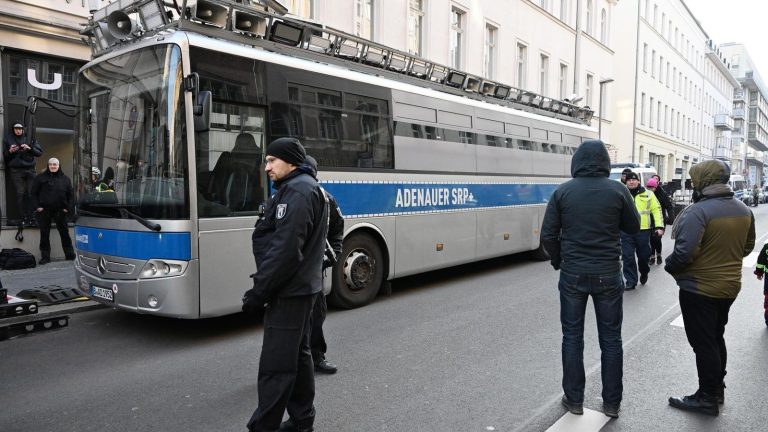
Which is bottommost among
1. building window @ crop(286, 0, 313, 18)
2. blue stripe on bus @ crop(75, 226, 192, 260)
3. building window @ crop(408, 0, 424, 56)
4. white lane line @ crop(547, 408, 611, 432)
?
white lane line @ crop(547, 408, 611, 432)

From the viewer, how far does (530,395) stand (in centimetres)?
428

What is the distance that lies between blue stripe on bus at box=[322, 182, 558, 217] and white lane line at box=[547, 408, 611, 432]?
12.3 ft

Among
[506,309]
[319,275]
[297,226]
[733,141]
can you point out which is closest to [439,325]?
[506,309]

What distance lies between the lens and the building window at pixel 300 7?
13227mm

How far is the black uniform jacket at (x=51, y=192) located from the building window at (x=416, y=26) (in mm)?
10672

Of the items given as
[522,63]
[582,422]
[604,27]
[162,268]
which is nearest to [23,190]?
[162,268]

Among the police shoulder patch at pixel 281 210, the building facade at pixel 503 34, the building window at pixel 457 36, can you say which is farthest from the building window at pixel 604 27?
the police shoulder patch at pixel 281 210

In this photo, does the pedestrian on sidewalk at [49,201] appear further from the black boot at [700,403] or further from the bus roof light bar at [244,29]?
the black boot at [700,403]

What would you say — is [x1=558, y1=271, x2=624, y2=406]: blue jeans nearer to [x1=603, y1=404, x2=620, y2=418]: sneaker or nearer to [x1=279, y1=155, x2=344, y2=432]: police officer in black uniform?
[x1=603, y1=404, x2=620, y2=418]: sneaker

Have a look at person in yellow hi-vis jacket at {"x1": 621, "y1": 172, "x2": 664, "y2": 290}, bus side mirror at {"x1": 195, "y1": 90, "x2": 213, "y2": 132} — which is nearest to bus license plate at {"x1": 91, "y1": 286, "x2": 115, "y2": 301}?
bus side mirror at {"x1": 195, "y1": 90, "x2": 213, "y2": 132}

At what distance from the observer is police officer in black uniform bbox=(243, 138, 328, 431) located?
3.09 meters

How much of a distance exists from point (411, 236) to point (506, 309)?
1691mm

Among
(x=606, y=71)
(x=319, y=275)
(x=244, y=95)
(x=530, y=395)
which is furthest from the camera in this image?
(x=606, y=71)

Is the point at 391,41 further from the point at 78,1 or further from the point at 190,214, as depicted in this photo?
the point at 190,214
